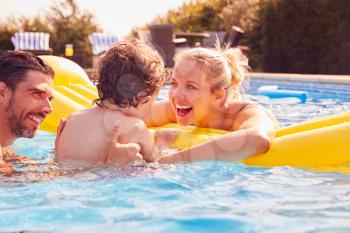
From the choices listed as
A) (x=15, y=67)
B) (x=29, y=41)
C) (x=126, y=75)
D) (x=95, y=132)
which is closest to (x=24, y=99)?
(x=15, y=67)

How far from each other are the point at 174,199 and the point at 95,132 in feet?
2.04

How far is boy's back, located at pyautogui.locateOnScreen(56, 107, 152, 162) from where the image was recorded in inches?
112

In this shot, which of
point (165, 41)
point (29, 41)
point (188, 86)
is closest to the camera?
point (188, 86)

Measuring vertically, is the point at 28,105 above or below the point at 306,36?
below

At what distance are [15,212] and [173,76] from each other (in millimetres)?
1550

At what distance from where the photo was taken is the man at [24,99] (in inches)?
112

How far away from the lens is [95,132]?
A: 2.85 metres

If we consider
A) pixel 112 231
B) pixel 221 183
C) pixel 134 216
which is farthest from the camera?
pixel 221 183

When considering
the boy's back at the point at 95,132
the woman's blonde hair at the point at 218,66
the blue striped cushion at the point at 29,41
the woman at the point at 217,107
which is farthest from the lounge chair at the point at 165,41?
the boy's back at the point at 95,132

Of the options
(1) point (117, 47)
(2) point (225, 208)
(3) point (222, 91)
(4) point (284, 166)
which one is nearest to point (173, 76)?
(3) point (222, 91)

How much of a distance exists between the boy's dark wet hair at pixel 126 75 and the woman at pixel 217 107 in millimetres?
400

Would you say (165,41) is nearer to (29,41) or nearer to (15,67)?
→ (29,41)

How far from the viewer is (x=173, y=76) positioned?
351 centimetres

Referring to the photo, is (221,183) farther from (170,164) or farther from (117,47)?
(117,47)
